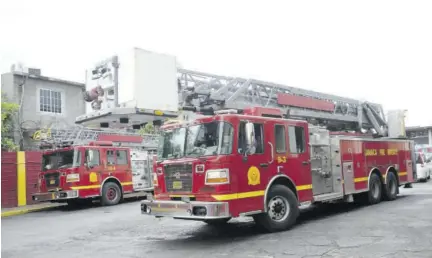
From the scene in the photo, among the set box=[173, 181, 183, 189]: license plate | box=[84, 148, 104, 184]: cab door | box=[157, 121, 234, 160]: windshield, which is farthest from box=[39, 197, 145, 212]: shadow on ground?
box=[173, 181, 183, 189]: license plate

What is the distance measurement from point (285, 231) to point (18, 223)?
7.87 metres

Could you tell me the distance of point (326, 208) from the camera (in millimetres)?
11141

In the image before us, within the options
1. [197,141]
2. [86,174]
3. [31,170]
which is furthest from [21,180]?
[197,141]

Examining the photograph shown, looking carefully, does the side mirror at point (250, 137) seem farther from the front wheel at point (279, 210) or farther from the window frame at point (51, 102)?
the window frame at point (51, 102)

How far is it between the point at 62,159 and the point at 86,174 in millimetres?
966

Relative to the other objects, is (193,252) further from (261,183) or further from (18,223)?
(18,223)

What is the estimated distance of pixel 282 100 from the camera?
10289 millimetres

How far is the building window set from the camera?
22.3 m

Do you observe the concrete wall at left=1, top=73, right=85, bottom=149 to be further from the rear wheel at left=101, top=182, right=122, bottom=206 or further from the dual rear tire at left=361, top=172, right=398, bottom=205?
the dual rear tire at left=361, top=172, right=398, bottom=205

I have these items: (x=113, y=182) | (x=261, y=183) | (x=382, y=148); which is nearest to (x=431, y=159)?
(x=382, y=148)

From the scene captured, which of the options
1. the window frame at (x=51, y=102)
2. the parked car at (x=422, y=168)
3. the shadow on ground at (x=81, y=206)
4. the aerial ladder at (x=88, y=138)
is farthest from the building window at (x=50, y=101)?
the parked car at (x=422, y=168)

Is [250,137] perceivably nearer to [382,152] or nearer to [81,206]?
[382,152]

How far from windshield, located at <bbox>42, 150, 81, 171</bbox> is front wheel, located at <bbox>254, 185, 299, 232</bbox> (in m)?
A: 8.44

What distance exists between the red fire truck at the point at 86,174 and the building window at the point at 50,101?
320 inches
